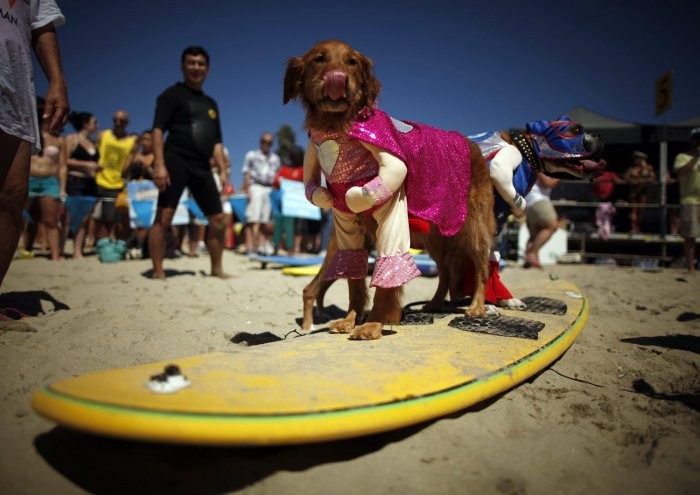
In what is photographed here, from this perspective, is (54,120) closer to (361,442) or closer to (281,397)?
(281,397)

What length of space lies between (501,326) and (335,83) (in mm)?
1565

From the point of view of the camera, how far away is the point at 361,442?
4.83 feet

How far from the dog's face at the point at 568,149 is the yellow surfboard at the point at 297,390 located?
5.29 ft

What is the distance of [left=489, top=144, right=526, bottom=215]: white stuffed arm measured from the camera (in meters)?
3.02

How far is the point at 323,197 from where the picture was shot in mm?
2441

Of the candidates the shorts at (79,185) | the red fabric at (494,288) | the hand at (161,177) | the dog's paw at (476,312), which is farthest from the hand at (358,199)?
the shorts at (79,185)

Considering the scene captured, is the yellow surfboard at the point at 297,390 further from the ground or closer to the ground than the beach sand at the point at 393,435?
further from the ground

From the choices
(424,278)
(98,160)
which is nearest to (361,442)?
(424,278)

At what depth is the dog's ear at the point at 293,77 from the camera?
7.73 feet

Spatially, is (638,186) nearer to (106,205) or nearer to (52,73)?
(106,205)

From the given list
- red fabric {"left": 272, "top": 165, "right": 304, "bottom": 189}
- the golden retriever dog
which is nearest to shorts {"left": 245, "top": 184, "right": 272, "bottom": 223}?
red fabric {"left": 272, "top": 165, "right": 304, "bottom": 189}

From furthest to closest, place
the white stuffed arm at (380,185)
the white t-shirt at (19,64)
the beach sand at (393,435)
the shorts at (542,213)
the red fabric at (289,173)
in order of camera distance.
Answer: the red fabric at (289,173)
the shorts at (542,213)
the white stuffed arm at (380,185)
the white t-shirt at (19,64)
the beach sand at (393,435)

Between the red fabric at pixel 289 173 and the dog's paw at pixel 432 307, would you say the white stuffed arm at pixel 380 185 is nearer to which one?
the dog's paw at pixel 432 307

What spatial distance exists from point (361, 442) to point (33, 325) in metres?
2.30
